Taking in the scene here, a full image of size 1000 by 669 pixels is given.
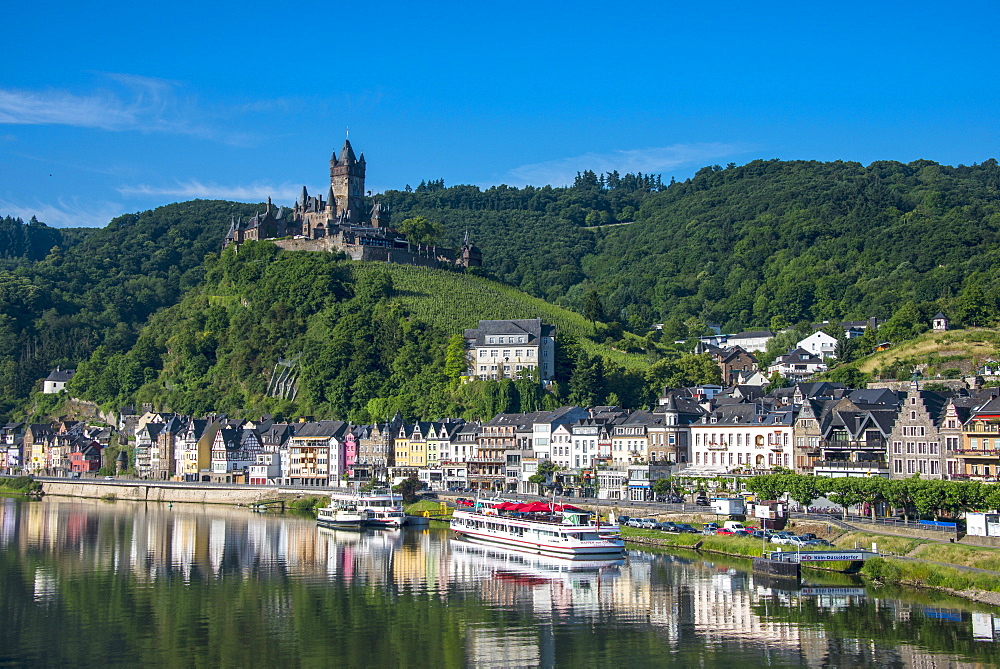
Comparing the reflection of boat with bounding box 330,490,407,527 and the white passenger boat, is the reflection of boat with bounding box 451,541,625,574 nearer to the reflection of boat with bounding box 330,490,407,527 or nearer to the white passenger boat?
the white passenger boat

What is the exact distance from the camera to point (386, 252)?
151 meters

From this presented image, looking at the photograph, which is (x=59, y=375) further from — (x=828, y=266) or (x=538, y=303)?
(x=828, y=266)

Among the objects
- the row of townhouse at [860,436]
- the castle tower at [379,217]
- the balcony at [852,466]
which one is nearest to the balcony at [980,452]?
the row of townhouse at [860,436]

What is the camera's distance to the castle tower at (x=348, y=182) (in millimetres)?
165000

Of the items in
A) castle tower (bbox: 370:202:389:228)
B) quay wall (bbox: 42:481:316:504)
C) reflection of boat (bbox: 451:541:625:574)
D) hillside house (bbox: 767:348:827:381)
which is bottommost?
reflection of boat (bbox: 451:541:625:574)

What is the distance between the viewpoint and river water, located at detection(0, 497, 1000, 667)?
4228 centimetres

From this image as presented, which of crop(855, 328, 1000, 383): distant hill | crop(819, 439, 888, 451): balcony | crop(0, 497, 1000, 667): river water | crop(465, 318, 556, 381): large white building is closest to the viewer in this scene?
crop(0, 497, 1000, 667): river water

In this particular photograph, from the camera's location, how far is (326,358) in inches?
4941

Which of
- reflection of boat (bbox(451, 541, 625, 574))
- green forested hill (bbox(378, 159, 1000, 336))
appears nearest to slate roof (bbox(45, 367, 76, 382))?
green forested hill (bbox(378, 159, 1000, 336))

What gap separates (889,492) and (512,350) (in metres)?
59.0

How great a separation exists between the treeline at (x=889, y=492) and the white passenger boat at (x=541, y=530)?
35.0ft

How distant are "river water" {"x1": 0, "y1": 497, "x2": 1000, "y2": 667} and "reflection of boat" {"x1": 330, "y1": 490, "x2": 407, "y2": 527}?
12.6 metres

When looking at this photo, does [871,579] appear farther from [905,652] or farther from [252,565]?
→ [252,565]

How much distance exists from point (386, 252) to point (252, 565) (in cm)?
9011
